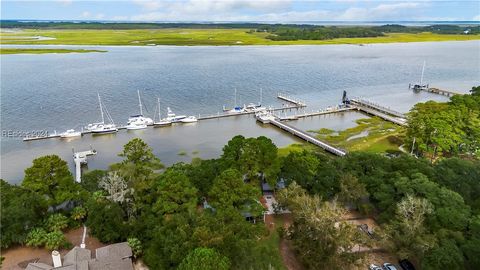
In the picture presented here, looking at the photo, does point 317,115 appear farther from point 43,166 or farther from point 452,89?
point 43,166

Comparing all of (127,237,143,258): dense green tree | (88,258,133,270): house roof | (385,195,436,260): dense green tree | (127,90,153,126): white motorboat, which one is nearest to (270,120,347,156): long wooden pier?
(385,195,436,260): dense green tree

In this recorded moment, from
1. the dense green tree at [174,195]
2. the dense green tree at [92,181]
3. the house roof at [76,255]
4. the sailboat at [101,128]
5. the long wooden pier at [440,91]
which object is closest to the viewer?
the house roof at [76,255]

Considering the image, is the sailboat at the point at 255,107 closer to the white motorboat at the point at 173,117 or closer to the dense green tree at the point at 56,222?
the white motorboat at the point at 173,117

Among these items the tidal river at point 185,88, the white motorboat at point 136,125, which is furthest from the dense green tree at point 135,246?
the white motorboat at point 136,125

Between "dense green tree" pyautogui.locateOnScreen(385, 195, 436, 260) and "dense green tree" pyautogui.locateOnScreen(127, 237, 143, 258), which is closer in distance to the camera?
"dense green tree" pyautogui.locateOnScreen(385, 195, 436, 260)

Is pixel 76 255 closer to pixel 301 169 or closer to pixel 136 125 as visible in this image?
pixel 301 169

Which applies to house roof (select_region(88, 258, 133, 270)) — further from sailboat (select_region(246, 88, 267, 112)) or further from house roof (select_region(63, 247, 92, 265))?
sailboat (select_region(246, 88, 267, 112))

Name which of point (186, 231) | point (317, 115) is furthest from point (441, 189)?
point (317, 115)
